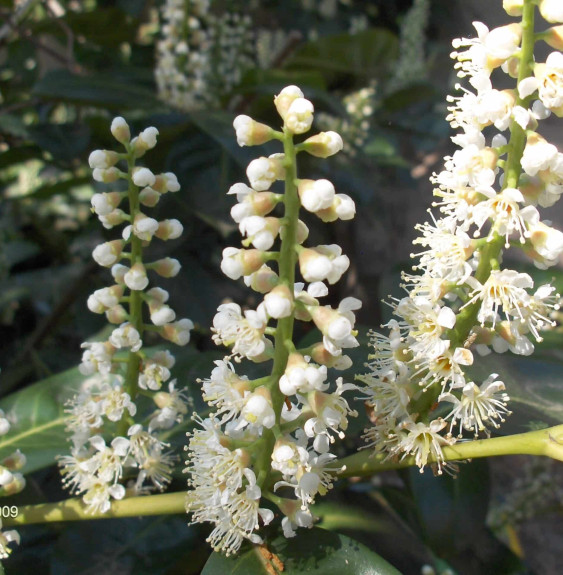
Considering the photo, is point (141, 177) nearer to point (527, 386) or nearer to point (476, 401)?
point (476, 401)

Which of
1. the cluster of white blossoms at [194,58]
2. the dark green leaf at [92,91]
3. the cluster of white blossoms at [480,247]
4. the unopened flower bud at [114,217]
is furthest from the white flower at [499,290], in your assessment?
the cluster of white blossoms at [194,58]

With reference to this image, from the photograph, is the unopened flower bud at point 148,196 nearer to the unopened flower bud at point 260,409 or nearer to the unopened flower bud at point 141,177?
the unopened flower bud at point 141,177

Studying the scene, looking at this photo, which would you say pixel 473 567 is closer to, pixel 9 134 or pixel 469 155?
pixel 469 155

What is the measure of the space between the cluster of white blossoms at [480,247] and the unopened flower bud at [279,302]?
8.7 inches

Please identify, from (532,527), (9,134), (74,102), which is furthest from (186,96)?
(532,527)

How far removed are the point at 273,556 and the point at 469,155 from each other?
597mm

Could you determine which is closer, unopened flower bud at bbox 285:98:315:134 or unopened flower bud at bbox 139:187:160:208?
unopened flower bud at bbox 285:98:315:134

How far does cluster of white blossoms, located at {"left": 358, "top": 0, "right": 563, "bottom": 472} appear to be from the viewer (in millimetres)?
793

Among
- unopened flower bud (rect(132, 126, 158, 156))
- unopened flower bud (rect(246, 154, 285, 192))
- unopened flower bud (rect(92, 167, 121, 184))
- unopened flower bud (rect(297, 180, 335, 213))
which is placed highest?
unopened flower bud (rect(246, 154, 285, 192))

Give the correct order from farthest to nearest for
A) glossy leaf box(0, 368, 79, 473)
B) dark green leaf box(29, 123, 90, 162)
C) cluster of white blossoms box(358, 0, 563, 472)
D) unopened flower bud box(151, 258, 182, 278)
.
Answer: dark green leaf box(29, 123, 90, 162), glossy leaf box(0, 368, 79, 473), unopened flower bud box(151, 258, 182, 278), cluster of white blossoms box(358, 0, 563, 472)

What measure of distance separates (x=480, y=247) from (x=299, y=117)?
12.4 inches

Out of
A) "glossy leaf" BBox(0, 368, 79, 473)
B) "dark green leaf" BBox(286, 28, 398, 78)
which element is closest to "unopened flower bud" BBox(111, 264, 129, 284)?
"glossy leaf" BBox(0, 368, 79, 473)

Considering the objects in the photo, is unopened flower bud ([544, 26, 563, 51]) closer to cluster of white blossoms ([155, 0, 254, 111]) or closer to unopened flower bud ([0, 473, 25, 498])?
unopened flower bud ([0, 473, 25, 498])

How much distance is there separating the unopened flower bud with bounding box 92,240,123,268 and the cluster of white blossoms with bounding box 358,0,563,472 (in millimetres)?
389
